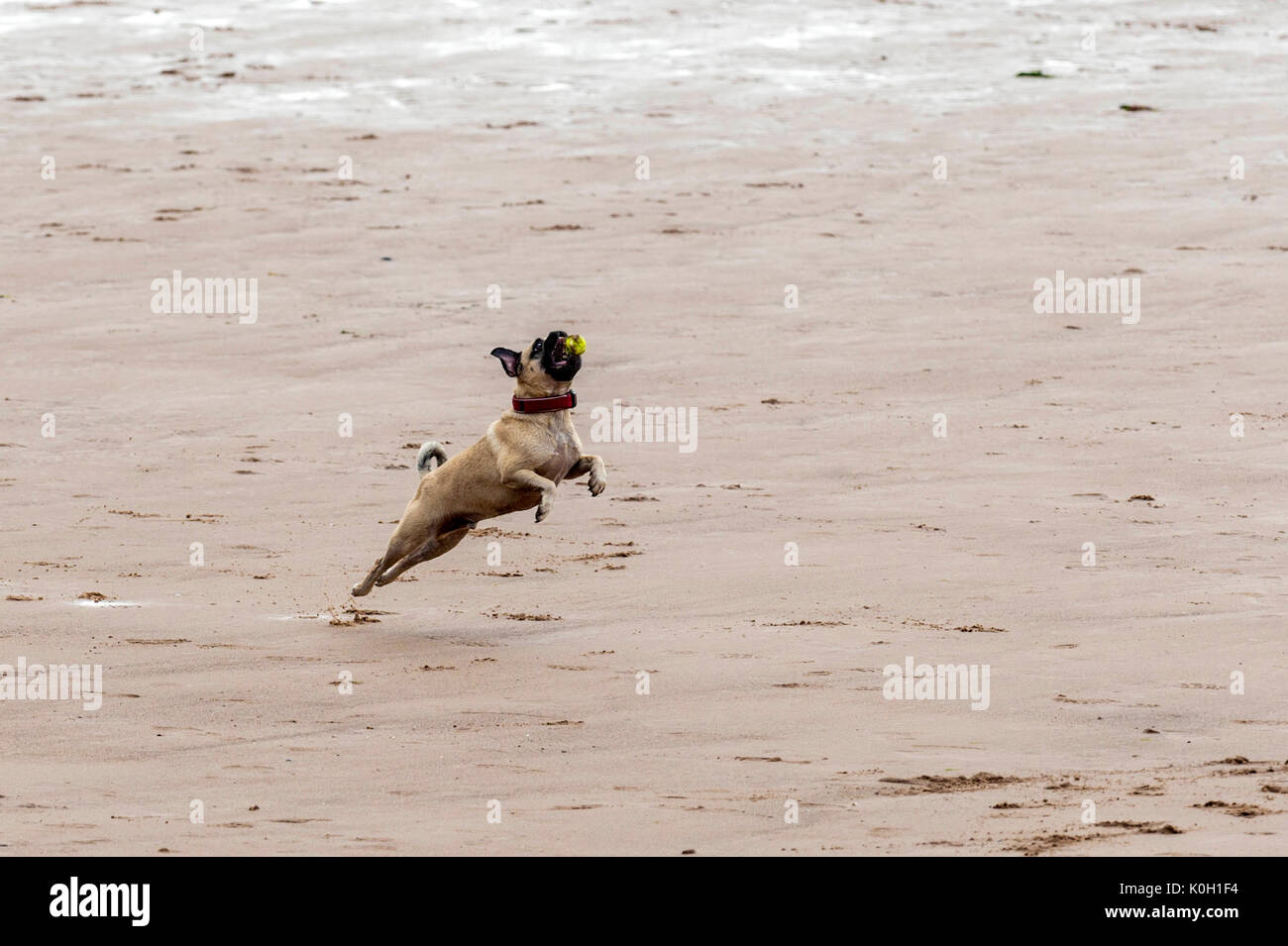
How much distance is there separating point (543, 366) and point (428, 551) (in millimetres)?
1103

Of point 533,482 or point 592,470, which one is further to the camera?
point 592,470

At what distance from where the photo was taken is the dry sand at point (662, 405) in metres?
6.81

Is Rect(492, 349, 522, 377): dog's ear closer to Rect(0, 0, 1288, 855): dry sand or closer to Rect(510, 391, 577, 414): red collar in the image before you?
Rect(510, 391, 577, 414): red collar

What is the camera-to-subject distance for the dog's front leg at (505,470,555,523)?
865 centimetres

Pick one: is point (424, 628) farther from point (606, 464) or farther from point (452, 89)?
point (452, 89)

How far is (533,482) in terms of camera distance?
28.5 feet

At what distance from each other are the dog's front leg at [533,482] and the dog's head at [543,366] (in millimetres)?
→ 383

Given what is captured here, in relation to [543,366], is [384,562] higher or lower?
lower

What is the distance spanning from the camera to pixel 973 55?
2338cm

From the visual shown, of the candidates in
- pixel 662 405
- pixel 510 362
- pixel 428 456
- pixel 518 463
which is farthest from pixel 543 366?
pixel 662 405

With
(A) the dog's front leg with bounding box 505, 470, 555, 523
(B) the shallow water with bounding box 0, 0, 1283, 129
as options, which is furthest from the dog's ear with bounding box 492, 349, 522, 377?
(B) the shallow water with bounding box 0, 0, 1283, 129

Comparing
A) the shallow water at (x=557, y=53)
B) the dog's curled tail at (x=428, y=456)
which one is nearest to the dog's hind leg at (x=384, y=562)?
the dog's curled tail at (x=428, y=456)

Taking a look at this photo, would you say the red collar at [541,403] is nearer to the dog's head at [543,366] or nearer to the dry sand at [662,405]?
the dog's head at [543,366]

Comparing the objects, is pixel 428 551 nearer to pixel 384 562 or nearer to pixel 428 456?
pixel 384 562
